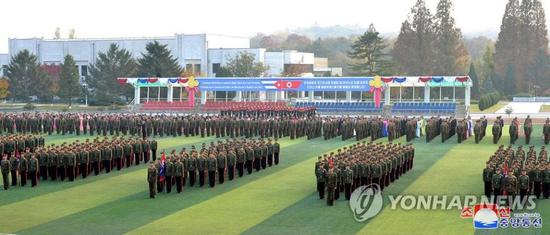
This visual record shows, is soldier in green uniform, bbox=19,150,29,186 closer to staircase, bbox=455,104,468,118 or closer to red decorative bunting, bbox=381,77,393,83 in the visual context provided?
red decorative bunting, bbox=381,77,393,83

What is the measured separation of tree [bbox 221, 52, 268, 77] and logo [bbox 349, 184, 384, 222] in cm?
5386

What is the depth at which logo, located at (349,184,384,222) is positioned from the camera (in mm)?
15047

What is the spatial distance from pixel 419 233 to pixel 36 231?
7.34 m

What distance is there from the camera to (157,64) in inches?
2495

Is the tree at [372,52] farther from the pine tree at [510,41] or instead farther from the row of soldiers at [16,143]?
the row of soldiers at [16,143]

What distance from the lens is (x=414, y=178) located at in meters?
20.0

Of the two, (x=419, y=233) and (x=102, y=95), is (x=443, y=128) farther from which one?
(x=102, y=95)

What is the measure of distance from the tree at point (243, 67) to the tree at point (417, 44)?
1505 cm

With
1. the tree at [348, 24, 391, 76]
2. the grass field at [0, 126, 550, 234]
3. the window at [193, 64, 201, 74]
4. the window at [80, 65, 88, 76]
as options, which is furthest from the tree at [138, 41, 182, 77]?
the grass field at [0, 126, 550, 234]

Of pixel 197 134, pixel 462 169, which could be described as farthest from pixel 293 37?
pixel 462 169

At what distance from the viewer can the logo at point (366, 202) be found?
15.0 metres

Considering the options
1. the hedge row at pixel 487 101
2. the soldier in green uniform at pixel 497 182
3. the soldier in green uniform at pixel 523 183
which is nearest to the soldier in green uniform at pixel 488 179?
the soldier in green uniform at pixel 497 182

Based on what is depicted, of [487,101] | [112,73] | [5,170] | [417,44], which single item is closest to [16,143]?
[5,170]

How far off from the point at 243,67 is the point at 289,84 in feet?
76.4
